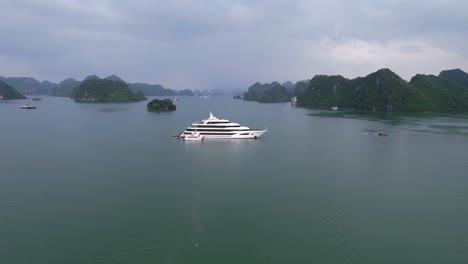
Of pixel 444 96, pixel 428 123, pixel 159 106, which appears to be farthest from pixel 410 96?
pixel 159 106

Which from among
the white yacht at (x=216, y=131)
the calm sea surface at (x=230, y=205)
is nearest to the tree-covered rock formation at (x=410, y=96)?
the calm sea surface at (x=230, y=205)

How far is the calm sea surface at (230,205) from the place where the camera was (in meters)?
24.1

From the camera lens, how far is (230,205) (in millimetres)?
32719

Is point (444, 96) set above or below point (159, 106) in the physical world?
above

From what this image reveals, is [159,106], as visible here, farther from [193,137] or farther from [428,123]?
[428,123]

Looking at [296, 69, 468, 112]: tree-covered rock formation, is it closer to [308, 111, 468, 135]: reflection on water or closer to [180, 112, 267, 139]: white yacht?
[308, 111, 468, 135]: reflection on water

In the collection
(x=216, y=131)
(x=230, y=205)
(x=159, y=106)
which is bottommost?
(x=230, y=205)

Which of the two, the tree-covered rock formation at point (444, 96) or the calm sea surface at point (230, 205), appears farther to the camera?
the tree-covered rock formation at point (444, 96)

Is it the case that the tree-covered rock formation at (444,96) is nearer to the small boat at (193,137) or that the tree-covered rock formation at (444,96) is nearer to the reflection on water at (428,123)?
the reflection on water at (428,123)

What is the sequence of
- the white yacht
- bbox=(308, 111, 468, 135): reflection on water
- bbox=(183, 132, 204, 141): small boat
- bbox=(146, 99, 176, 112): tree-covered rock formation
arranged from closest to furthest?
1. bbox=(183, 132, 204, 141): small boat
2. the white yacht
3. bbox=(308, 111, 468, 135): reflection on water
4. bbox=(146, 99, 176, 112): tree-covered rock formation

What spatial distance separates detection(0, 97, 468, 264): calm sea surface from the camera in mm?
24125

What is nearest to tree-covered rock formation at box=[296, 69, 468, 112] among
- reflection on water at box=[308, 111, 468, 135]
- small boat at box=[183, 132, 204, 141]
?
reflection on water at box=[308, 111, 468, 135]

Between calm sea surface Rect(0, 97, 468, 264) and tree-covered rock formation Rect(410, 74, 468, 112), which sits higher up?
tree-covered rock formation Rect(410, 74, 468, 112)

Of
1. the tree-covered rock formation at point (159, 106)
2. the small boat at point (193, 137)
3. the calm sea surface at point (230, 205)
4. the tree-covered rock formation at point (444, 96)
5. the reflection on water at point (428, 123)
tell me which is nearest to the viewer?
the calm sea surface at point (230, 205)
